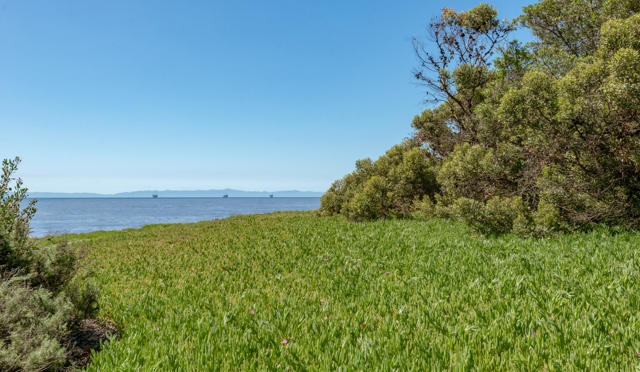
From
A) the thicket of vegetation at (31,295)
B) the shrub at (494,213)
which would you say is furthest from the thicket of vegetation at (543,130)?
the thicket of vegetation at (31,295)

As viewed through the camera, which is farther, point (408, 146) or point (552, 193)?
point (408, 146)

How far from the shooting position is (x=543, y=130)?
987 centimetres

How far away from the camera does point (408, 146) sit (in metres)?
22.5

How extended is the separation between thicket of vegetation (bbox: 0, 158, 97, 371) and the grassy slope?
2.24 feet

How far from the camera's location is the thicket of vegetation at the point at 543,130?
856cm

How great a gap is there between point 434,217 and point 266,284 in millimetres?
12170

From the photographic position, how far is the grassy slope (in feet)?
11.4

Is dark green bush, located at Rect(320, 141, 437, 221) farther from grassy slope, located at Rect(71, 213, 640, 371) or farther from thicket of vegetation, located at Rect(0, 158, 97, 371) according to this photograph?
thicket of vegetation, located at Rect(0, 158, 97, 371)

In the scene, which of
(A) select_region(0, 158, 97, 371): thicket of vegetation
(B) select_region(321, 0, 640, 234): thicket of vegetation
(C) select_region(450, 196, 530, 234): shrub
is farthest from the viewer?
(C) select_region(450, 196, 530, 234): shrub

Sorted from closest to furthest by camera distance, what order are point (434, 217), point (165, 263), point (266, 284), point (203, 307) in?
point (203, 307)
point (266, 284)
point (165, 263)
point (434, 217)

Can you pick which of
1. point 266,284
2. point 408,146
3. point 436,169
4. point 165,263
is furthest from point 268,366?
point 408,146

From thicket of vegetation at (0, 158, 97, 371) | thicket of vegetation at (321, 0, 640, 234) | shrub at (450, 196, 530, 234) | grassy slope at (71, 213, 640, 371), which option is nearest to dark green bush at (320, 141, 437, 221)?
thicket of vegetation at (321, 0, 640, 234)

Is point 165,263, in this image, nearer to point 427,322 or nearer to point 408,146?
point 427,322

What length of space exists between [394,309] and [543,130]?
8.90 meters
